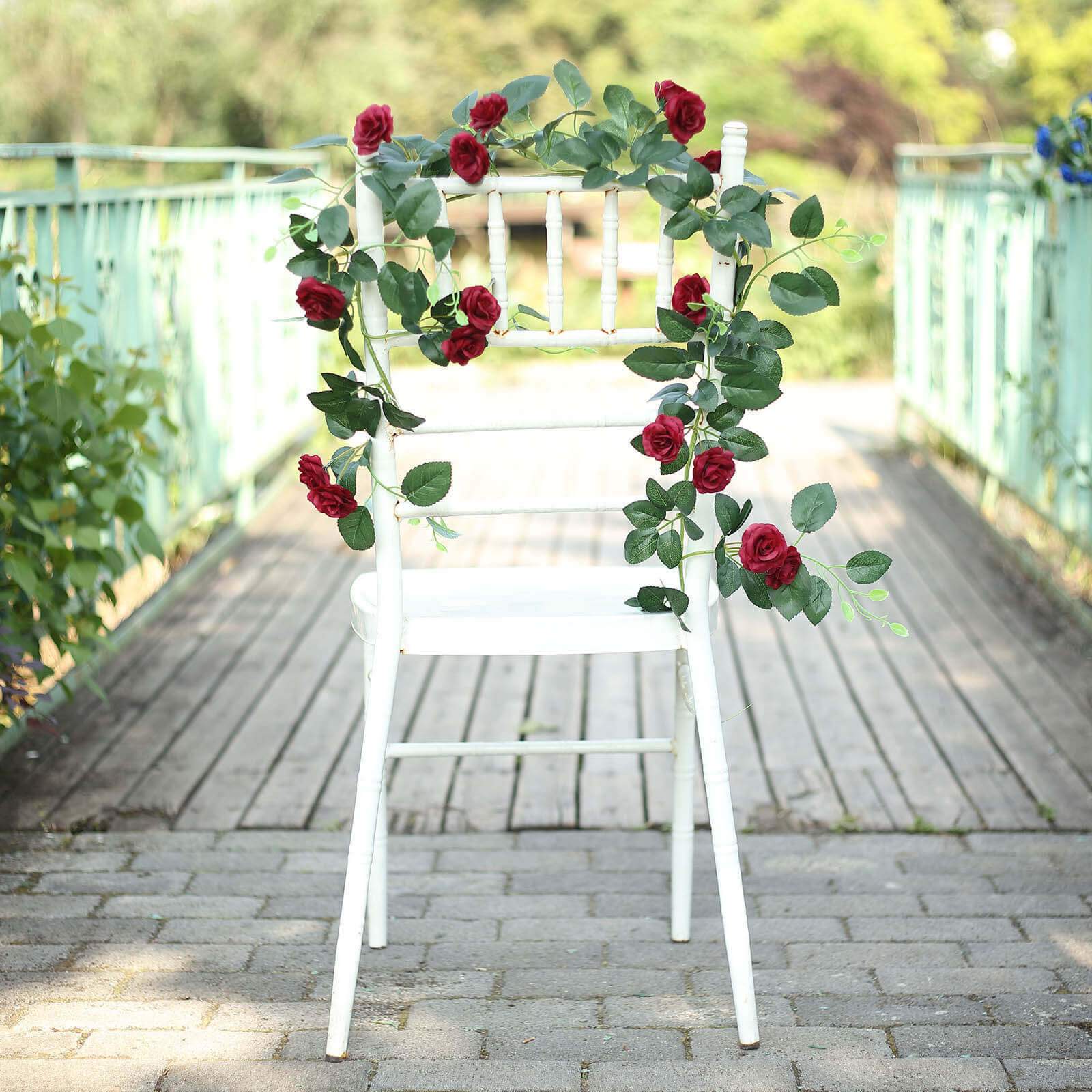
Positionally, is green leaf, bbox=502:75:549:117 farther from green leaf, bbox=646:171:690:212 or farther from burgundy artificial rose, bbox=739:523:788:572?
burgundy artificial rose, bbox=739:523:788:572

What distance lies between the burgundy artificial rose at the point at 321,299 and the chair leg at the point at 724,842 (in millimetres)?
637

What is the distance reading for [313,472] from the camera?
174 cm

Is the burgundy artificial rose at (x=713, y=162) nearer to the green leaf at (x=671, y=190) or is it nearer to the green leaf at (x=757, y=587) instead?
the green leaf at (x=671, y=190)

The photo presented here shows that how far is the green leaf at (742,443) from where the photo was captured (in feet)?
5.63

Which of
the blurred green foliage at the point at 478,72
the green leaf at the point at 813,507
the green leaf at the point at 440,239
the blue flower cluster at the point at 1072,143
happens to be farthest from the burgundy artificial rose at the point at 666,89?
the blurred green foliage at the point at 478,72

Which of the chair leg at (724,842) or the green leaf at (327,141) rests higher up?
the green leaf at (327,141)

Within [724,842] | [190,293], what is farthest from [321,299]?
[190,293]

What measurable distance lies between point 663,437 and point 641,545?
17 cm

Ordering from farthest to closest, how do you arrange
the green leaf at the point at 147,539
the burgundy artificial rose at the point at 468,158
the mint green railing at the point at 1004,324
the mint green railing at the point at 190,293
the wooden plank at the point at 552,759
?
the mint green railing at the point at 1004,324 < the mint green railing at the point at 190,293 < the green leaf at the point at 147,539 < the wooden plank at the point at 552,759 < the burgundy artificial rose at the point at 468,158

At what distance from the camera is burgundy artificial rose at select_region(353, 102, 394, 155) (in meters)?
1.59

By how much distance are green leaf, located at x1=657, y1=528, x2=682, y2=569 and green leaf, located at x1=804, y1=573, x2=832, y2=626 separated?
0.17m

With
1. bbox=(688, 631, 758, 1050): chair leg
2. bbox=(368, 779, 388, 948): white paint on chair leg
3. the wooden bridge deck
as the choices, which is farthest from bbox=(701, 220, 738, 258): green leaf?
the wooden bridge deck

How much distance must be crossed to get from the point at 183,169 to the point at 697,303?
21636mm

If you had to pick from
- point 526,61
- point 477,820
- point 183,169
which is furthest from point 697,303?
point 526,61
